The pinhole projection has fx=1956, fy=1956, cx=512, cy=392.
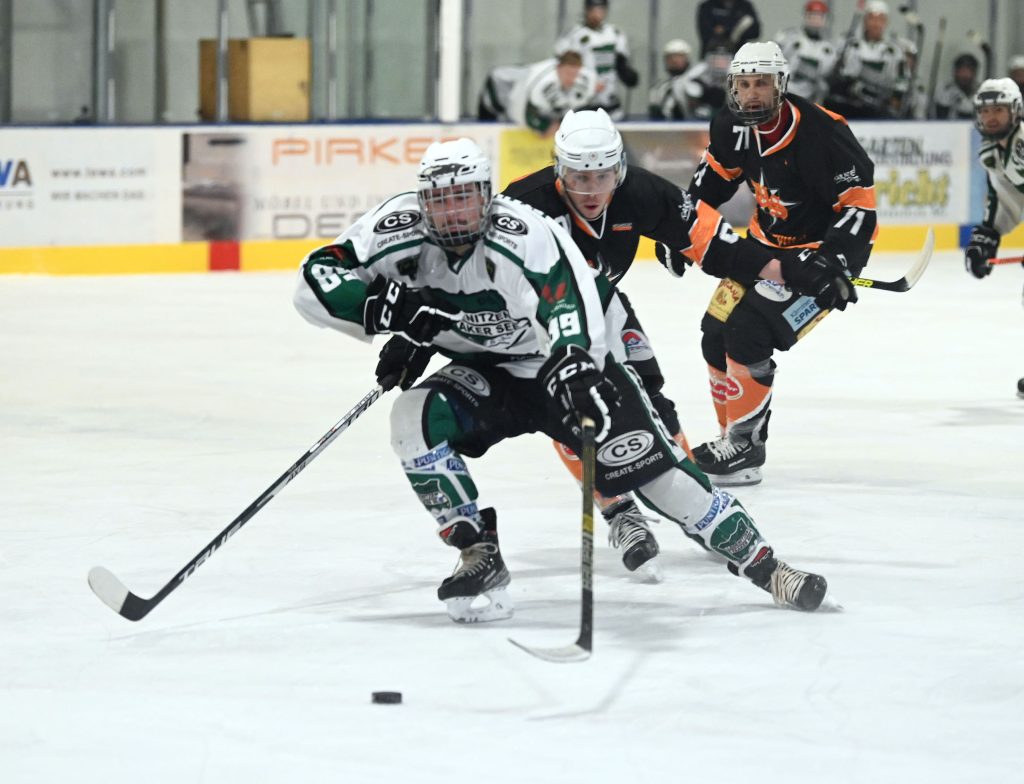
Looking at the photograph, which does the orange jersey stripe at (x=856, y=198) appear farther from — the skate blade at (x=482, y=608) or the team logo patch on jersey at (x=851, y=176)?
the skate blade at (x=482, y=608)

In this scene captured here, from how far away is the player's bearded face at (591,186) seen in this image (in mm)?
4336

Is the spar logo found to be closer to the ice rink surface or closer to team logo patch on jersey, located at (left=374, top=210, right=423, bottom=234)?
the ice rink surface

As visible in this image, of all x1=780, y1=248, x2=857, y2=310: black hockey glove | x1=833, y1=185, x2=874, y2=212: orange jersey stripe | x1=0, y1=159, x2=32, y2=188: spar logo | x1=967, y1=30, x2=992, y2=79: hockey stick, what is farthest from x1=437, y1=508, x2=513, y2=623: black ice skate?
x1=967, y1=30, x2=992, y2=79: hockey stick

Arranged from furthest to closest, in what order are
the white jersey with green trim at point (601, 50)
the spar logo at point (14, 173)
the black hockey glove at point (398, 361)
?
1. the white jersey with green trim at point (601, 50)
2. the spar logo at point (14, 173)
3. the black hockey glove at point (398, 361)

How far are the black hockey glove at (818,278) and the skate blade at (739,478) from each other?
0.62 m

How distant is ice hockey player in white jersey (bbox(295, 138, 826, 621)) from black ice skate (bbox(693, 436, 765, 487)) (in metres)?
1.46

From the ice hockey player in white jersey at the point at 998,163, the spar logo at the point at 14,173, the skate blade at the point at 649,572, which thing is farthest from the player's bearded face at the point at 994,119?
the spar logo at the point at 14,173

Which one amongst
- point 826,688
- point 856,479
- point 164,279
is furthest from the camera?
point 164,279

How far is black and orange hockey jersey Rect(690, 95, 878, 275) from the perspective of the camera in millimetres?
5461

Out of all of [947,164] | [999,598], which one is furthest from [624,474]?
[947,164]

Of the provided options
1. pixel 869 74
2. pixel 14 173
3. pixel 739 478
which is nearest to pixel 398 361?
pixel 739 478

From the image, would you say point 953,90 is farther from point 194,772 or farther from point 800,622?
point 194,772

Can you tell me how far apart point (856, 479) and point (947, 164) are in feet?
25.9

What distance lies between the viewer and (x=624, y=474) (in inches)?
154
